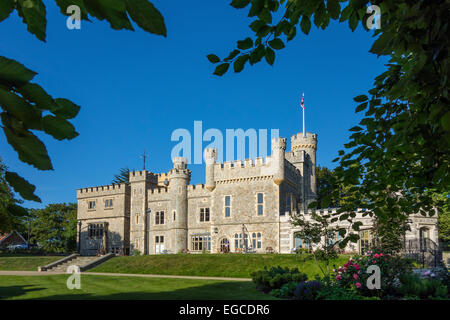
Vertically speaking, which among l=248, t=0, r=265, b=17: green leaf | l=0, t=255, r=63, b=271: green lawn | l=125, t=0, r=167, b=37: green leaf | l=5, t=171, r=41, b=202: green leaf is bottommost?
l=0, t=255, r=63, b=271: green lawn

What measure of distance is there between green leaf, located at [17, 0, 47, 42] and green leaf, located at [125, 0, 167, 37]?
1.10ft

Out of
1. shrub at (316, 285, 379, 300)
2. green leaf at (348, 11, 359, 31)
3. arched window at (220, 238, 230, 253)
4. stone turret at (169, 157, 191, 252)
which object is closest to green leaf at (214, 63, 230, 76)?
green leaf at (348, 11, 359, 31)

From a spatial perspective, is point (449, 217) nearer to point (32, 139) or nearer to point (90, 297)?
point (90, 297)

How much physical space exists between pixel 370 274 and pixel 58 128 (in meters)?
11.7

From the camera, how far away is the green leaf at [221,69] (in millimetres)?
3319

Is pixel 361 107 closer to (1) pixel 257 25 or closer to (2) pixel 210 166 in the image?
(1) pixel 257 25

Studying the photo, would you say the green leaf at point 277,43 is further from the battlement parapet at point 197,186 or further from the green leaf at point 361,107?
the battlement parapet at point 197,186

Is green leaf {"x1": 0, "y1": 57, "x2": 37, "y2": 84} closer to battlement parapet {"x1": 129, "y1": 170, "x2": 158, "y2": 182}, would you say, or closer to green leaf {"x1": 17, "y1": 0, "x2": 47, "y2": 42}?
green leaf {"x1": 17, "y1": 0, "x2": 47, "y2": 42}

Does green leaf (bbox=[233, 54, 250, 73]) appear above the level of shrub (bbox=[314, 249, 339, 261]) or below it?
above

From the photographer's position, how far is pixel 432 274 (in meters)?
12.7

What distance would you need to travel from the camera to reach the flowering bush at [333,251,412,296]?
37.7 feet

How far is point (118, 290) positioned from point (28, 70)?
16.1 metres

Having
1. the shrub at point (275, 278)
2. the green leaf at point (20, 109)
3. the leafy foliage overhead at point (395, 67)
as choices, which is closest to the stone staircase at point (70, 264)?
the shrub at point (275, 278)
